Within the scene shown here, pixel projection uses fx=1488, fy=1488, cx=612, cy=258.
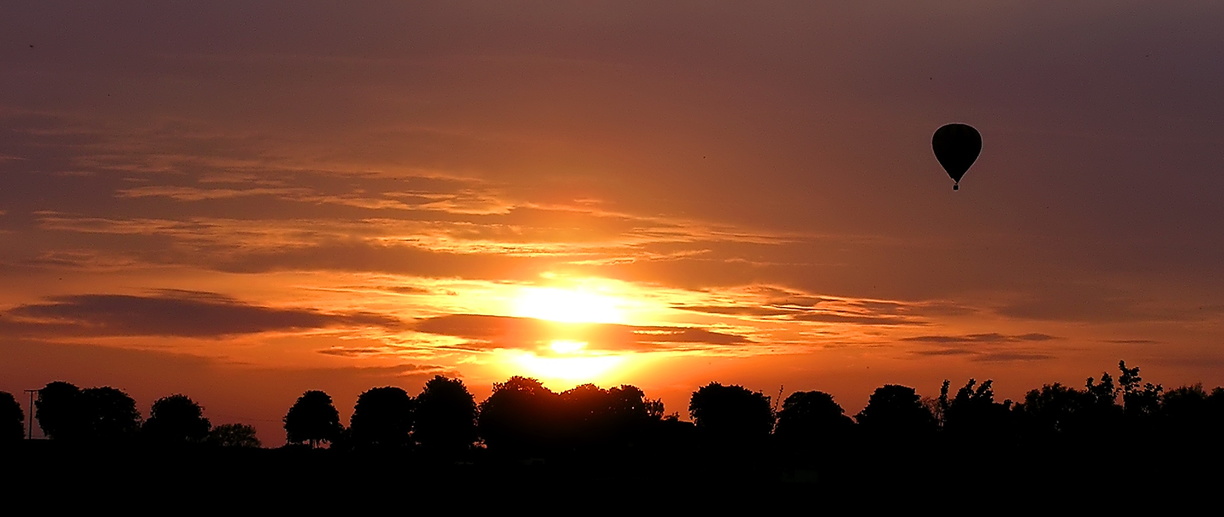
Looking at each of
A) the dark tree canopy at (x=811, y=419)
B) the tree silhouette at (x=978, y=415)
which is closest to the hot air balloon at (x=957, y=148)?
the tree silhouette at (x=978, y=415)

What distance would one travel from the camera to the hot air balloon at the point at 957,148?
254ft

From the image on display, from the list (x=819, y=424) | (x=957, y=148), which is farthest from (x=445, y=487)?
(x=819, y=424)

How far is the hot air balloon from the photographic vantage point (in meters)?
77.5

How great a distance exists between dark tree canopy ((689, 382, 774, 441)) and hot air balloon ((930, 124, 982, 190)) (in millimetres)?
117347

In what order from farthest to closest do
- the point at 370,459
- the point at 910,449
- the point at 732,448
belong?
the point at 732,448
the point at 910,449
the point at 370,459

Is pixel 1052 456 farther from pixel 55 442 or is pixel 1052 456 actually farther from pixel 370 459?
pixel 55 442

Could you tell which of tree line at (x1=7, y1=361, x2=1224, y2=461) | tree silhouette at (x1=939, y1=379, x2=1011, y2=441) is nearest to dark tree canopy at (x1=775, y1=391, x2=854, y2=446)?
tree line at (x1=7, y1=361, x2=1224, y2=461)

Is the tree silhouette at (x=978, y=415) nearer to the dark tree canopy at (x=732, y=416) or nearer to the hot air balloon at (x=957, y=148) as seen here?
the hot air balloon at (x=957, y=148)

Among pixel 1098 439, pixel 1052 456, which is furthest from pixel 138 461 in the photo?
pixel 1098 439

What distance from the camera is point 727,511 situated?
2309 inches

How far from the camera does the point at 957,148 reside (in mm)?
77812

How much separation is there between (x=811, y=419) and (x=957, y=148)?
118 metres

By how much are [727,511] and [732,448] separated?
4915 inches

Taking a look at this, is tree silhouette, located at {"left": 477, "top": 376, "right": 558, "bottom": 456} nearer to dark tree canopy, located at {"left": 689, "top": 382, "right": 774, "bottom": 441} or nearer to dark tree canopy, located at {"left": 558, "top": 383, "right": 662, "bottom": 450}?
dark tree canopy, located at {"left": 558, "top": 383, "right": 662, "bottom": 450}
